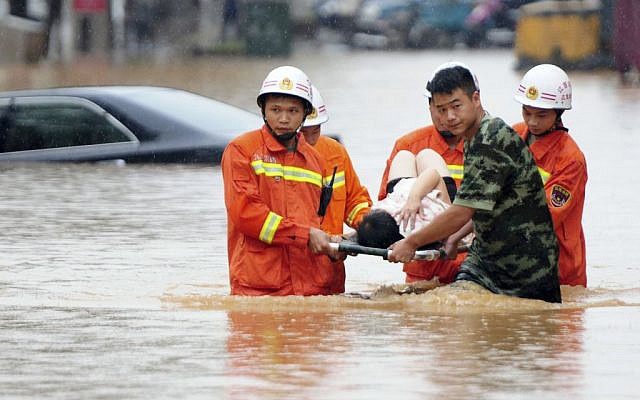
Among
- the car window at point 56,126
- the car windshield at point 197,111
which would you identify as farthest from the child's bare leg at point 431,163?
the car windshield at point 197,111

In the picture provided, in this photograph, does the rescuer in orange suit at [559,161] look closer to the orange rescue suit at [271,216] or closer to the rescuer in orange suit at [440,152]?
the rescuer in orange suit at [440,152]

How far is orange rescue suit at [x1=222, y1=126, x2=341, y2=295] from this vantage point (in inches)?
358

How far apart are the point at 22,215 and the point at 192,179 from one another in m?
2.68

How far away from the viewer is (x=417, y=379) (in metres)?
7.35

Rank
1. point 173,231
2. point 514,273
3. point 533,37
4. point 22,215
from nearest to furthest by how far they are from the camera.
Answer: point 514,273
point 173,231
point 22,215
point 533,37

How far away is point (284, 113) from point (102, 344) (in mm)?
1631

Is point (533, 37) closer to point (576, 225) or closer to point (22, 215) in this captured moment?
point (22, 215)

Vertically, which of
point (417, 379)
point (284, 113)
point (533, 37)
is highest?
point (533, 37)

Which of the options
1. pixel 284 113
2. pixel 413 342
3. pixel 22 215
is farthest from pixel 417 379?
pixel 22 215

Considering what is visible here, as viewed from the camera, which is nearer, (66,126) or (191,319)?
(191,319)

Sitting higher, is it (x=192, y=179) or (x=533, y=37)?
(x=533, y=37)

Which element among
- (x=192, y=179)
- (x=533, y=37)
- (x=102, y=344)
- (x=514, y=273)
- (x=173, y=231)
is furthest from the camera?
(x=533, y=37)

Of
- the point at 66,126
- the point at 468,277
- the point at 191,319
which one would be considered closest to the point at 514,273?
the point at 468,277

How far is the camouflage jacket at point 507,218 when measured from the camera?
8.75m
